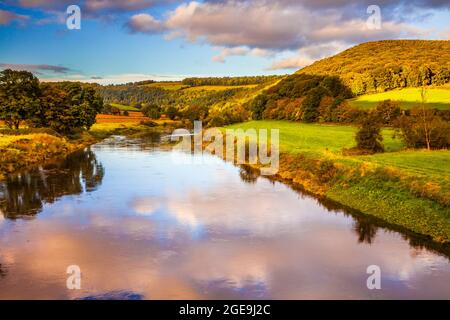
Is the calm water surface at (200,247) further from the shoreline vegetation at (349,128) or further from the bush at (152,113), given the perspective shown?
the bush at (152,113)

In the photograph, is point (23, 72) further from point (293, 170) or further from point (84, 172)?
point (293, 170)

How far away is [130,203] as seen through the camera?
23750 millimetres

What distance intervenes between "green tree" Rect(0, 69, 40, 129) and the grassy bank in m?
33.5

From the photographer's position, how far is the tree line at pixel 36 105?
51656 millimetres

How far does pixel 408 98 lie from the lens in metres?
61.0

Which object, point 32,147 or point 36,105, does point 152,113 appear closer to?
point 36,105

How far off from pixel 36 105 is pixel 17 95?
2.49m

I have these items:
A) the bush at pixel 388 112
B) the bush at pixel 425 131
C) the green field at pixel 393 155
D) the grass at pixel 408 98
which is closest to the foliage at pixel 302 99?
the grass at pixel 408 98

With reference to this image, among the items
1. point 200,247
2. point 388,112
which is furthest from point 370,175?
point 388,112

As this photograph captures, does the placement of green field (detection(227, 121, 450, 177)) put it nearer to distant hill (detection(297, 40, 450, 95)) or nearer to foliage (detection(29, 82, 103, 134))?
foliage (detection(29, 82, 103, 134))
